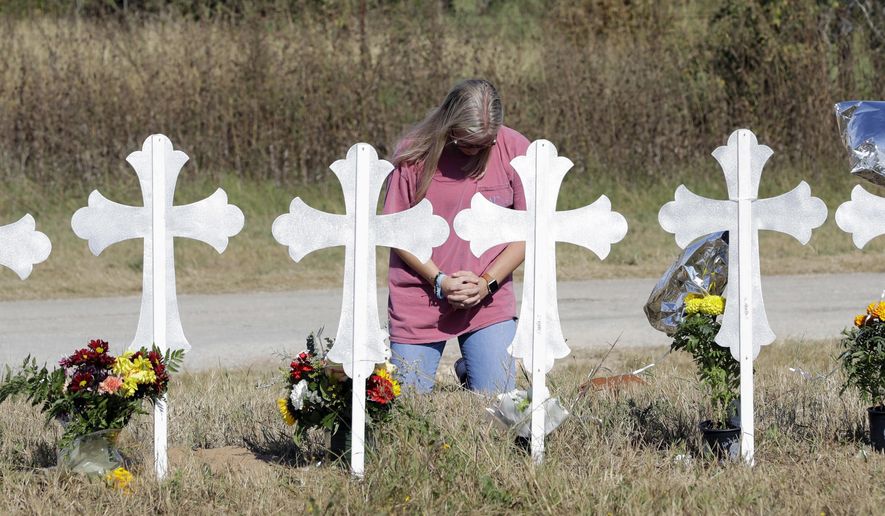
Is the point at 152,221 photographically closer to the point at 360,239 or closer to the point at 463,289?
the point at 360,239

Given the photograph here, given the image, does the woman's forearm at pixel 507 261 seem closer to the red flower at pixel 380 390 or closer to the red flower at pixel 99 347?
the red flower at pixel 380 390

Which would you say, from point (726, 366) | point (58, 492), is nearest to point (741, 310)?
point (726, 366)

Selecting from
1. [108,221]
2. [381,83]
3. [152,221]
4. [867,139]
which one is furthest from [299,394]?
[381,83]

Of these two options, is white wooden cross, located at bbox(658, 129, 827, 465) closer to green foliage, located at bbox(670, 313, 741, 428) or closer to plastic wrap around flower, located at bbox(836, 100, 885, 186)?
green foliage, located at bbox(670, 313, 741, 428)

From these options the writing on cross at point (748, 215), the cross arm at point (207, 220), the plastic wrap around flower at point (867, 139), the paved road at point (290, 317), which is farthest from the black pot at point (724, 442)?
the paved road at point (290, 317)

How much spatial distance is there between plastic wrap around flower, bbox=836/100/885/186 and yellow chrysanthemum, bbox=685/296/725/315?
0.64 metres

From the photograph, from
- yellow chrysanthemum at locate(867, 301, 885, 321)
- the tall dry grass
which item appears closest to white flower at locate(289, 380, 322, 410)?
yellow chrysanthemum at locate(867, 301, 885, 321)

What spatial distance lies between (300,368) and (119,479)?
0.65 m

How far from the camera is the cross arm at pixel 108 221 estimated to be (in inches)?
144

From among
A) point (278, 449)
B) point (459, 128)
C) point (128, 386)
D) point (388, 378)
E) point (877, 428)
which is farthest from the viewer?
point (459, 128)

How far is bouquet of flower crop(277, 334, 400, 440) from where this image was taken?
370cm

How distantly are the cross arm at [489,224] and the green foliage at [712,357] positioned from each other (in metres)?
0.65

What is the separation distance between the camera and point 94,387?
350 centimetres

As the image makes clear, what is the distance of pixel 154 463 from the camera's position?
3.73 m
